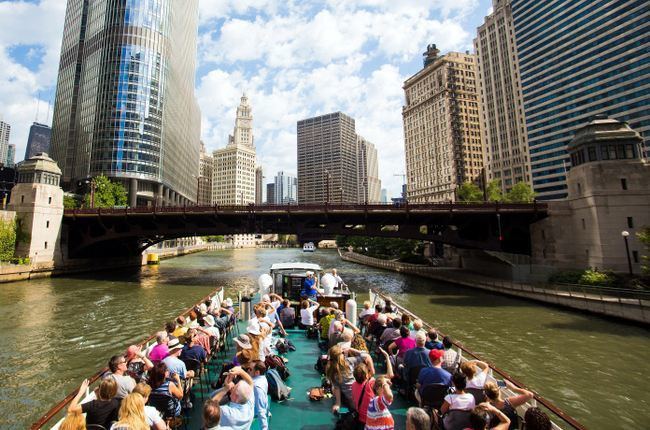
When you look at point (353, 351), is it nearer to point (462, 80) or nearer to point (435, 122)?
point (435, 122)

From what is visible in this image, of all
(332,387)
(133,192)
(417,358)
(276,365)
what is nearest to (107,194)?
(133,192)

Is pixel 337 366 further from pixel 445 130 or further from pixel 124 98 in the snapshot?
pixel 445 130

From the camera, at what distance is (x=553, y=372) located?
47.5 feet

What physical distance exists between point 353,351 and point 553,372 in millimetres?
12608

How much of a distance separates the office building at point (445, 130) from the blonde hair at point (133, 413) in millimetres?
132287

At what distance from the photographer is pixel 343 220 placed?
141 ft

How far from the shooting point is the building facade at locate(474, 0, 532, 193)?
125 meters

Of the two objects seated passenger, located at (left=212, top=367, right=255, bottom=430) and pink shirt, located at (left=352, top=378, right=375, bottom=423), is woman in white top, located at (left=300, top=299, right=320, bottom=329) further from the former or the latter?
seated passenger, located at (left=212, top=367, right=255, bottom=430)

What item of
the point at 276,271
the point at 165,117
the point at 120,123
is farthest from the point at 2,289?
the point at 165,117

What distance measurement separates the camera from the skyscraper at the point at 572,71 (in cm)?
9319

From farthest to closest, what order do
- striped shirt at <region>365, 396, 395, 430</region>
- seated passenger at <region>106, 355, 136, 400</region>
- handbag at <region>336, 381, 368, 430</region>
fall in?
seated passenger at <region>106, 355, 136, 400</region>, handbag at <region>336, 381, 368, 430</region>, striped shirt at <region>365, 396, 395, 430</region>

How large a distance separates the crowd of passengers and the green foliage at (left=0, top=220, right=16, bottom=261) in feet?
149

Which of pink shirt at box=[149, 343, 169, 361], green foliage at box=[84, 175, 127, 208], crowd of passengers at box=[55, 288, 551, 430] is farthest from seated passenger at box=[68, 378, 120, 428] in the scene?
green foliage at box=[84, 175, 127, 208]

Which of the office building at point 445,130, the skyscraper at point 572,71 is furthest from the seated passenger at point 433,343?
the office building at point 445,130
